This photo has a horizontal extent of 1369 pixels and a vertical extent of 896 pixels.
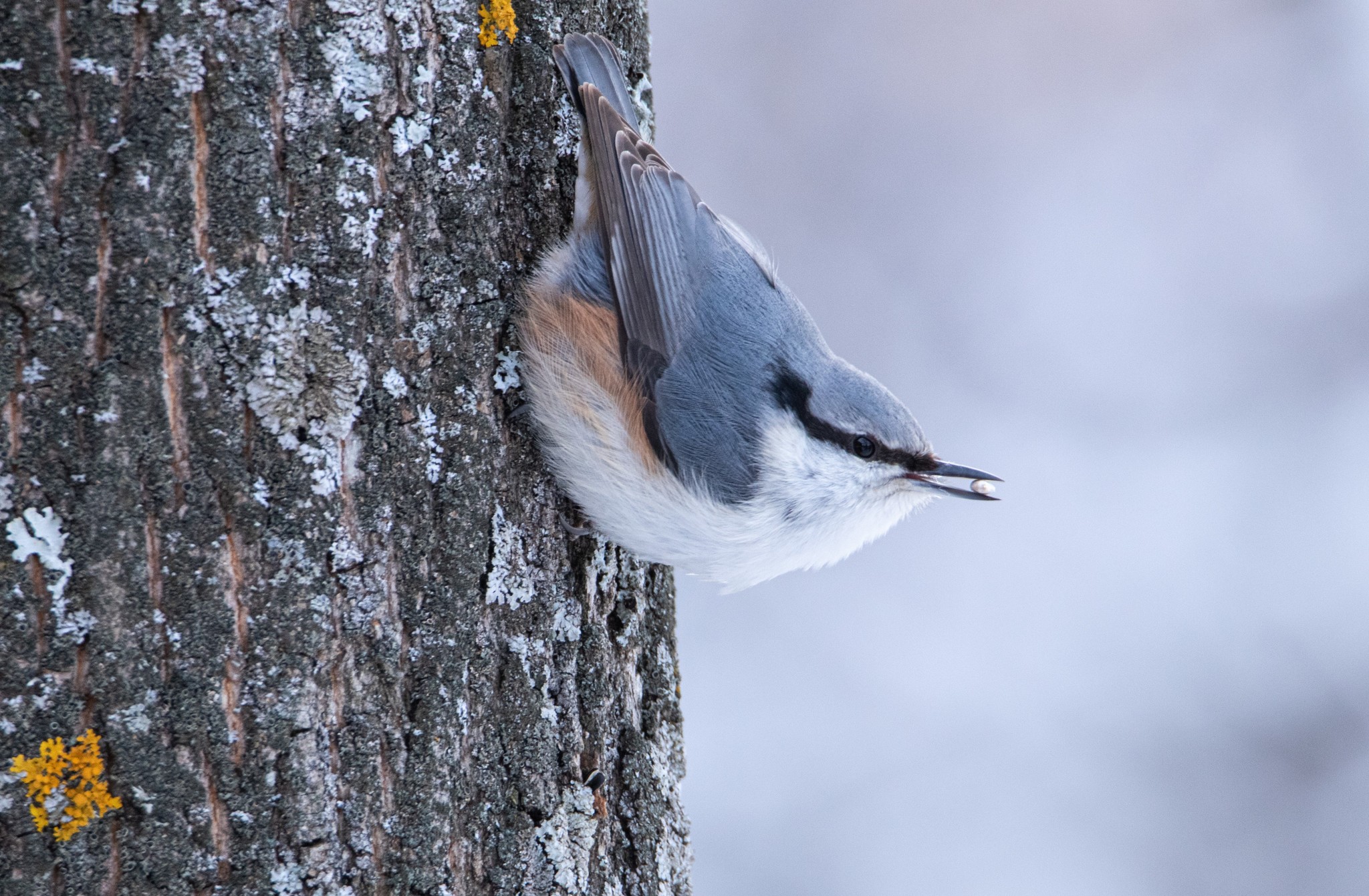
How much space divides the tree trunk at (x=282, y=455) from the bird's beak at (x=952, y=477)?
755 mm

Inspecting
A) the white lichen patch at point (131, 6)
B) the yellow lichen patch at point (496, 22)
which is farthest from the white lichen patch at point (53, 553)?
the yellow lichen patch at point (496, 22)

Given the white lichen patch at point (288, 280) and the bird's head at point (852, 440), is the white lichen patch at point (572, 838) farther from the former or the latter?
the white lichen patch at point (288, 280)

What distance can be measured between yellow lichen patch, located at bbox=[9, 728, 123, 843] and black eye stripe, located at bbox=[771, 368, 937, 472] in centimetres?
111

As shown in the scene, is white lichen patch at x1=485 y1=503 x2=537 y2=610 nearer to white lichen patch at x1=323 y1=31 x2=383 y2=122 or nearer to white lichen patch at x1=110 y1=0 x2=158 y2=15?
white lichen patch at x1=323 y1=31 x2=383 y2=122

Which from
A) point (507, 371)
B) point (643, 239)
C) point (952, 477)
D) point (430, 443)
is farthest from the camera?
point (952, 477)

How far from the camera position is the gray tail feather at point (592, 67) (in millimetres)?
1535

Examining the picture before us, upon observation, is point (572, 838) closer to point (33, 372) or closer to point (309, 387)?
point (309, 387)

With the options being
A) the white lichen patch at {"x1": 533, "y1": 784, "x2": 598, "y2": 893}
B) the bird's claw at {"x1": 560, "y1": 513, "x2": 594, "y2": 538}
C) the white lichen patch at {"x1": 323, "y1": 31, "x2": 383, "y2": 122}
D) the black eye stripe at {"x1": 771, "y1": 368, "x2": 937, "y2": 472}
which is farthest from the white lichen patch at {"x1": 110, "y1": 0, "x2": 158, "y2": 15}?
the white lichen patch at {"x1": 533, "y1": 784, "x2": 598, "y2": 893}

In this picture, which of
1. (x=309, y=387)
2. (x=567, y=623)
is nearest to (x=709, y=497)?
(x=567, y=623)

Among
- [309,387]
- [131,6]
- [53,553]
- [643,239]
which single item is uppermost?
[643,239]

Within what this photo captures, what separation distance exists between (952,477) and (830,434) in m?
0.29

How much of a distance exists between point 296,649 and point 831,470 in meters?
0.97

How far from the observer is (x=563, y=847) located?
149cm

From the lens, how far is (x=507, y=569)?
57.6 inches
